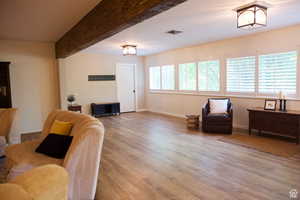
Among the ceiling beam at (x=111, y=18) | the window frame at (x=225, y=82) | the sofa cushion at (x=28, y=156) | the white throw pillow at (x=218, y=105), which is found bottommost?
the sofa cushion at (x=28, y=156)

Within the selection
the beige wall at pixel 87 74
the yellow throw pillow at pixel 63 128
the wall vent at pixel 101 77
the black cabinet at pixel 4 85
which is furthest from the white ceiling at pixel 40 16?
the wall vent at pixel 101 77

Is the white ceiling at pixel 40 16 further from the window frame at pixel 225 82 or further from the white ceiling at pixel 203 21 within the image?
the window frame at pixel 225 82

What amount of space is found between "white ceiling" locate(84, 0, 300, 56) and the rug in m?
2.36

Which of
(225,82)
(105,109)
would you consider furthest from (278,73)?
(105,109)

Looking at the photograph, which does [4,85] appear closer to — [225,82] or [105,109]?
[105,109]

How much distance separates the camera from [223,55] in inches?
225

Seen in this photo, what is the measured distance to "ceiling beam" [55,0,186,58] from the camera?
1.98m

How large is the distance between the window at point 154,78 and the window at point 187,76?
1.28 meters

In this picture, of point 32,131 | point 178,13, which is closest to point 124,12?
point 178,13

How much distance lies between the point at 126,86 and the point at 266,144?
5.63 metres

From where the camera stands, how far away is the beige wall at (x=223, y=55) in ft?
14.7

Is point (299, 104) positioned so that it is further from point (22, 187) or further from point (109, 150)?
point (22, 187)

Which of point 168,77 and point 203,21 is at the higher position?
point 203,21

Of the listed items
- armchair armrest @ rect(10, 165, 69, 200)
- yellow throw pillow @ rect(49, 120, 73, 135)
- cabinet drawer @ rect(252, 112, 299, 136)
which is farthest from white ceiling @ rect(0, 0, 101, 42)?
cabinet drawer @ rect(252, 112, 299, 136)
